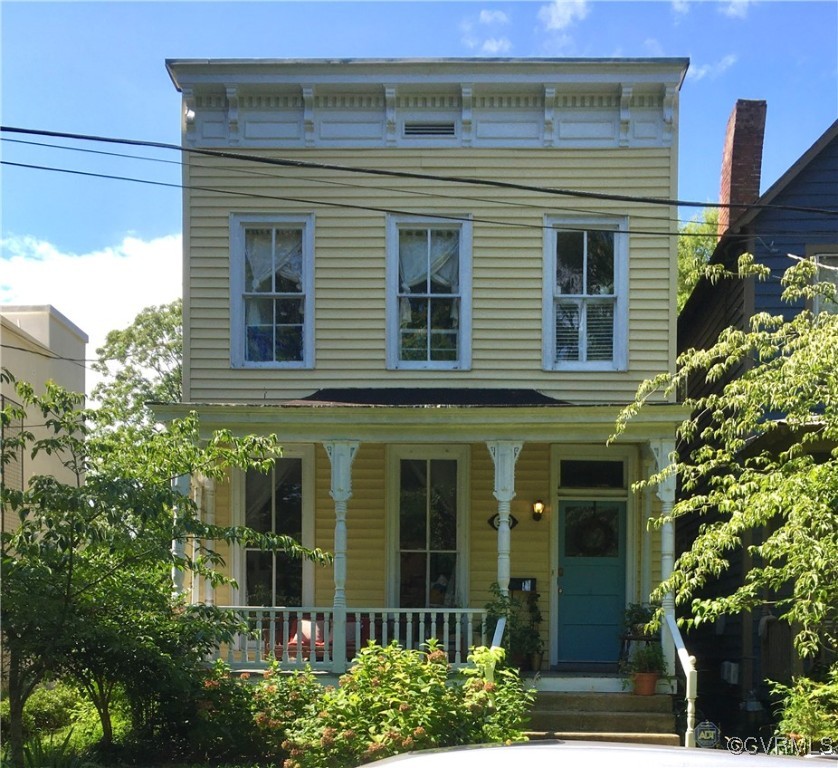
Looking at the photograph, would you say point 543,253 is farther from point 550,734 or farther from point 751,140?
point 550,734

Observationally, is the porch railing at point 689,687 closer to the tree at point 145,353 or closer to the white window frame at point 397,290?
the white window frame at point 397,290

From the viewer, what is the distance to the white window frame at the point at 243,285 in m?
13.2

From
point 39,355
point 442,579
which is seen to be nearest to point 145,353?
point 39,355

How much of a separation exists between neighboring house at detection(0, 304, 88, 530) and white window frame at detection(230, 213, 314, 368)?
616 cm

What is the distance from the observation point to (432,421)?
11609 mm

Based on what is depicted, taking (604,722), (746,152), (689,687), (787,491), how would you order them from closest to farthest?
(787,491) → (689,687) → (604,722) → (746,152)

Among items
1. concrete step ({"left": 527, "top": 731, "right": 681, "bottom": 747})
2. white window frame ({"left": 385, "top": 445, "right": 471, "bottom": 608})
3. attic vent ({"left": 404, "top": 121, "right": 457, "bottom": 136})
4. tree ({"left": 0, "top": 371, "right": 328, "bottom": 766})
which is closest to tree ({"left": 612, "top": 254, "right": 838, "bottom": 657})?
concrete step ({"left": 527, "top": 731, "right": 681, "bottom": 747})

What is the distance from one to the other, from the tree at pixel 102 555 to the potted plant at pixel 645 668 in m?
3.60

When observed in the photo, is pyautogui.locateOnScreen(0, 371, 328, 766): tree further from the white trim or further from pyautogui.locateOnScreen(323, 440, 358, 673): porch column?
the white trim

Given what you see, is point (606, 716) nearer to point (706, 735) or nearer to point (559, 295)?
point (706, 735)

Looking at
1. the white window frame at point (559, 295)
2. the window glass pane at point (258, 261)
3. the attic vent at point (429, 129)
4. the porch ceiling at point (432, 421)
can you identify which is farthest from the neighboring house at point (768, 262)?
the window glass pane at point (258, 261)

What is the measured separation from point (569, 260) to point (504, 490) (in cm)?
341

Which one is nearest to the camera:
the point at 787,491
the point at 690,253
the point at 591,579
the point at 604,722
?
the point at 787,491

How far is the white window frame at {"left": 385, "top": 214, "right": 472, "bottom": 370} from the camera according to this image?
1313cm
